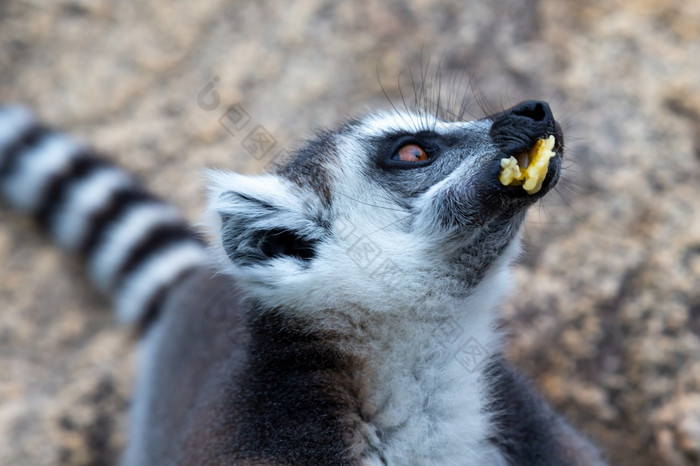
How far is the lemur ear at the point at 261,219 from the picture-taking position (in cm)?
265

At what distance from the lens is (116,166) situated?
4.79 metres

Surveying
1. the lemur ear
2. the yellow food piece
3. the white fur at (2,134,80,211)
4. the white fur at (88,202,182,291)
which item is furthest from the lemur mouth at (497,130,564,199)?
the white fur at (2,134,80,211)

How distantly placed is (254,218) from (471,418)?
41.2 inches

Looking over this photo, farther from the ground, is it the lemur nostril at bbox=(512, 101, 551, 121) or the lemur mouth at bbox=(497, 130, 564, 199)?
the lemur nostril at bbox=(512, 101, 551, 121)

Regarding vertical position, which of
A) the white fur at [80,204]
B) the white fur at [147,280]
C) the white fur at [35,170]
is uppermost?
the white fur at [35,170]

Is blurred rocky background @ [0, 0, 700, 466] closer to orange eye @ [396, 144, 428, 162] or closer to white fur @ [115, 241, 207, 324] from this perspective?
white fur @ [115, 241, 207, 324]

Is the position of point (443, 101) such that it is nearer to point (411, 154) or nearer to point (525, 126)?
point (411, 154)

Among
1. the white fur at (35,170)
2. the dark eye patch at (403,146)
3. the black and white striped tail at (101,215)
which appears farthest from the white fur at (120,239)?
the dark eye patch at (403,146)

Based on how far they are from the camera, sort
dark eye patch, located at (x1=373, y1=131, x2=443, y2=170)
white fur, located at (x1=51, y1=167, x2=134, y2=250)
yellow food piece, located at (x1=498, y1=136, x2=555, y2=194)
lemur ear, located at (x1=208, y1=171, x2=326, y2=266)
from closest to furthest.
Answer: yellow food piece, located at (x1=498, y1=136, x2=555, y2=194)
lemur ear, located at (x1=208, y1=171, x2=326, y2=266)
dark eye patch, located at (x1=373, y1=131, x2=443, y2=170)
white fur, located at (x1=51, y1=167, x2=134, y2=250)

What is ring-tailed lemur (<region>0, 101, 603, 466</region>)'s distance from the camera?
8.30 feet

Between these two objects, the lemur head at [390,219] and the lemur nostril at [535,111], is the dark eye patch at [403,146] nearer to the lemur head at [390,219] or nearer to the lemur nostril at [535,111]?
the lemur head at [390,219]

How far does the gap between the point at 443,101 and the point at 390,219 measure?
2234 millimetres

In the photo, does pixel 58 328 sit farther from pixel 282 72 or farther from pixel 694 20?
pixel 694 20

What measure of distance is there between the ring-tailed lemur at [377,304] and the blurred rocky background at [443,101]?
81 cm
